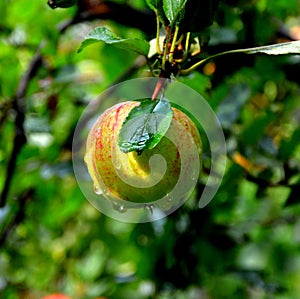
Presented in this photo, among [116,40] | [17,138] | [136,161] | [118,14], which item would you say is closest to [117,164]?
[136,161]

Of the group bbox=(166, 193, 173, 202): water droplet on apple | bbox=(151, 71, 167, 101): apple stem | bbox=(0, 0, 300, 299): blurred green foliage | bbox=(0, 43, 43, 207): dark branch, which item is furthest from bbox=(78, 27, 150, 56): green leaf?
bbox=(0, 43, 43, 207): dark branch

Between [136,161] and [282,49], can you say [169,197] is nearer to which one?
[136,161]

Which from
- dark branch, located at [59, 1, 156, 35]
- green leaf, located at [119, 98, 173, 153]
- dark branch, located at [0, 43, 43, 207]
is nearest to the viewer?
green leaf, located at [119, 98, 173, 153]

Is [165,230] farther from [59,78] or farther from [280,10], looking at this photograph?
[280,10]

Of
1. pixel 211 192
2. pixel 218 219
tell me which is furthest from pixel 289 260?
pixel 211 192

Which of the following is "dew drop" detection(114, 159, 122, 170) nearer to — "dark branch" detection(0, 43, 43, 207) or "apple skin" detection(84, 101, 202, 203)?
"apple skin" detection(84, 101, 202, 203)

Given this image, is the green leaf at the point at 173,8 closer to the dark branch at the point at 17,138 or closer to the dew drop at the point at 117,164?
the dew drop at the point at 117,164
